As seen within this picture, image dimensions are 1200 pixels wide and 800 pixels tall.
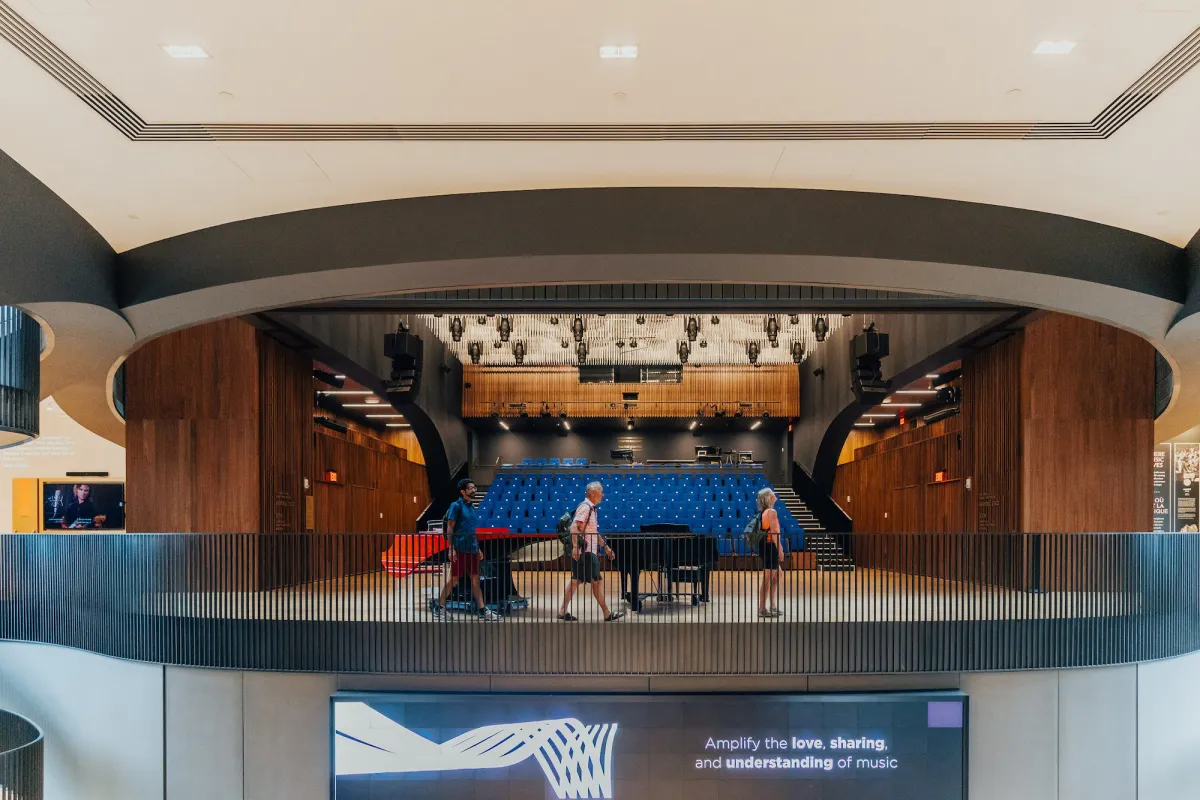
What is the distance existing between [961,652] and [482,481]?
15.9 metres

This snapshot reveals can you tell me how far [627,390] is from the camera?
2253cm

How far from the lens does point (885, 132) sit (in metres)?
6.75

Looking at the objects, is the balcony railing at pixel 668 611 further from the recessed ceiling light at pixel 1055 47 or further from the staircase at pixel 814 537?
the recessed ceiling light at pixel 1055 47

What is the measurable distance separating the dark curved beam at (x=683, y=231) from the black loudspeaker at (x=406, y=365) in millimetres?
6412

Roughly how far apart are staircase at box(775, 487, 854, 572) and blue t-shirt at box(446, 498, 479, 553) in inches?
132

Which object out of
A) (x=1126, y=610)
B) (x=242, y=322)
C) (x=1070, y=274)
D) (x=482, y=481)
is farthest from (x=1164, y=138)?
(x=482, y=481)

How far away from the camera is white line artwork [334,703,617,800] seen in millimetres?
8734

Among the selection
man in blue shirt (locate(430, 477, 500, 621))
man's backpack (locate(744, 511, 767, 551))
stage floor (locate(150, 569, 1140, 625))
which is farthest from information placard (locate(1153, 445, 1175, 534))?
man in blue shirt (locate(430, 477, 500, 621))

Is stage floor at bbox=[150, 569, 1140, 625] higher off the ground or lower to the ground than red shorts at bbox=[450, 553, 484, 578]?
lower

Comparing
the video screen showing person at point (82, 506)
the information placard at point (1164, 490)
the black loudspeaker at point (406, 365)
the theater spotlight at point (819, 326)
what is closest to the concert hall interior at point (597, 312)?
the black loudspeaker at point (406, 365)

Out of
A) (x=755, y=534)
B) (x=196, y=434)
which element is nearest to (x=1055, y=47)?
(x=755, y=534)

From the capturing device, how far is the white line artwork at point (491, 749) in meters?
8.73

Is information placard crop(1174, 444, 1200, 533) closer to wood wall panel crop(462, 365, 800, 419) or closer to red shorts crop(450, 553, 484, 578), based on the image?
wood wall panel crop(462, 365, 800, 419)

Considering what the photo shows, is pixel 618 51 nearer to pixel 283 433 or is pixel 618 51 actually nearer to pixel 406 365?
pixel 283 433
